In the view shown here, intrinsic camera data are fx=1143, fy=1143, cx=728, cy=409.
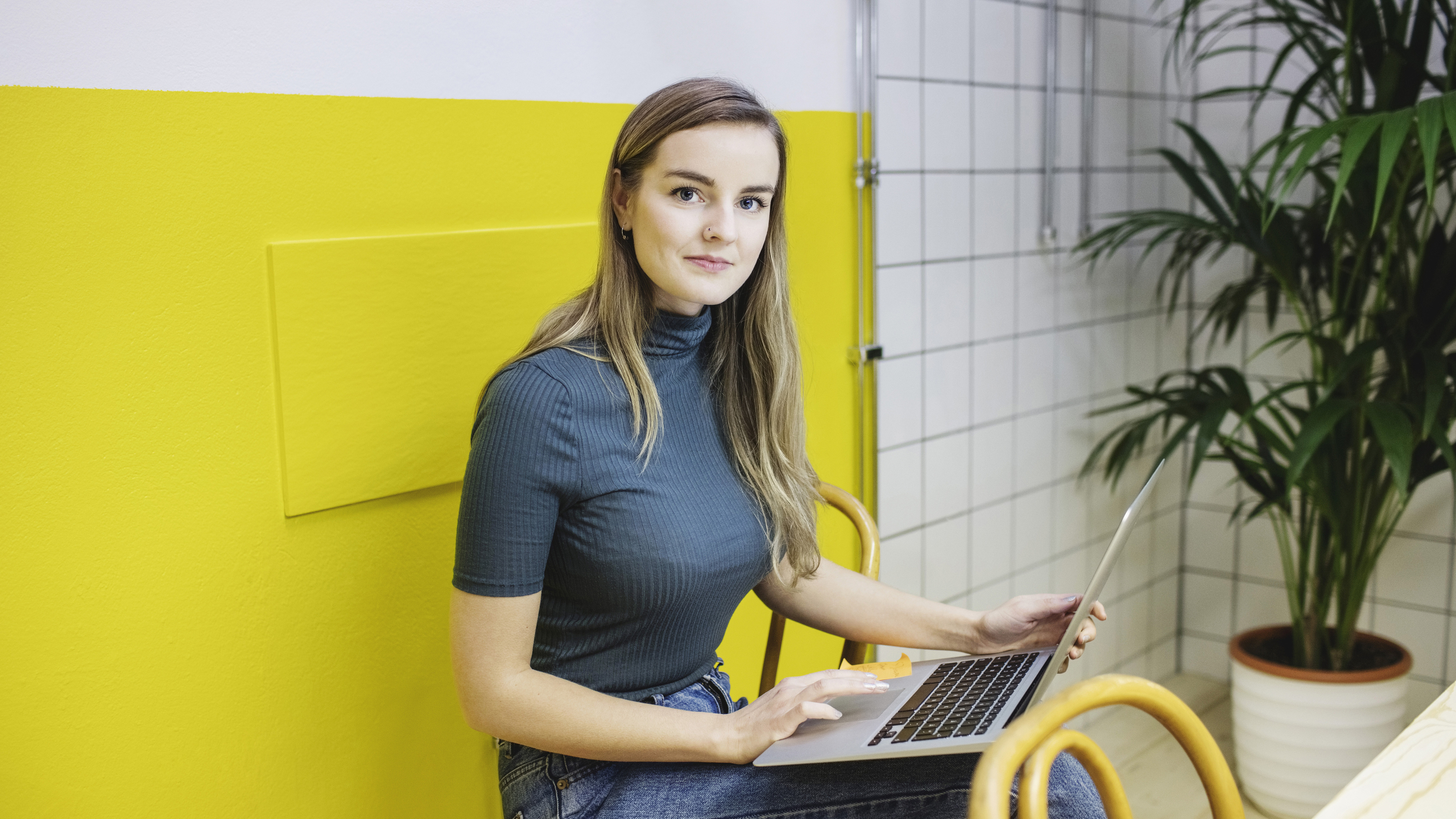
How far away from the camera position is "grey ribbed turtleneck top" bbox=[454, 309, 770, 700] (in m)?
1.11

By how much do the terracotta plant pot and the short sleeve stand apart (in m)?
2.00

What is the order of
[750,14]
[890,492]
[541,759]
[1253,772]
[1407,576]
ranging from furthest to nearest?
[1407,576] < [1253,772] < [890,492] < [750,14] < [541,759]

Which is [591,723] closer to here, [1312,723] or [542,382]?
[542,382]

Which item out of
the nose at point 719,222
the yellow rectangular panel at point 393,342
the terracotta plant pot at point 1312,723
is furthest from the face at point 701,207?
the terracotta plant pot at point 1312,723

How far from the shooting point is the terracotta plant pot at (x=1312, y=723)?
2.44m

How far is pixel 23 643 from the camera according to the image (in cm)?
121

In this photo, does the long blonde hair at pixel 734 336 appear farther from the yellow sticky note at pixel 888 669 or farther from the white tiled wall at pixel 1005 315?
the white tiled wall at pixel 1005 315

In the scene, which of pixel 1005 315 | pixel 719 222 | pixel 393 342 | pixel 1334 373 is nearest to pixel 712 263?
pixel 719 222

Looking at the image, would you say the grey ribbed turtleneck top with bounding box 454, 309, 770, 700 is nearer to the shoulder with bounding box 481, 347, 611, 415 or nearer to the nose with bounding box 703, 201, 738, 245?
the shoulder with bounding box 481, 347, 611, 415

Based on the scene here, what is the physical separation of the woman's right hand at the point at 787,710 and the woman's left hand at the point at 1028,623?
29cm

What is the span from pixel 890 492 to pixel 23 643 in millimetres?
1521

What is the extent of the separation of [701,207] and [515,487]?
367 millimetres

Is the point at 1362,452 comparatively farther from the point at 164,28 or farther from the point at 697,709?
the point at 164,28

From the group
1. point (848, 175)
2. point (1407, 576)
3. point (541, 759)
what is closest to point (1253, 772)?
point (1407, 576)
